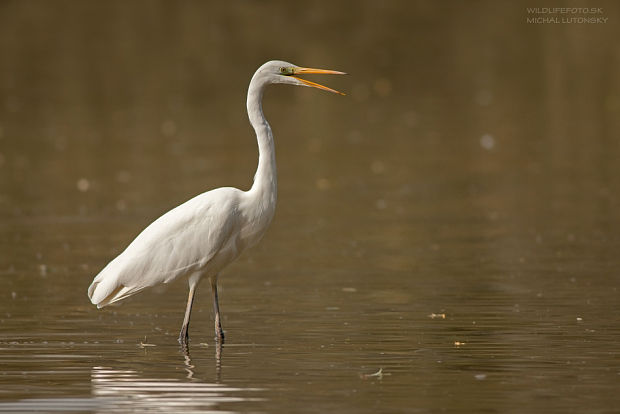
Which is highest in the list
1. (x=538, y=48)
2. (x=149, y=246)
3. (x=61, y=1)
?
(x=61, y=1)

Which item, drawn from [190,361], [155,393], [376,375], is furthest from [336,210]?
[155,393]

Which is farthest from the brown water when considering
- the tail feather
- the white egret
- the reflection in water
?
the white egret

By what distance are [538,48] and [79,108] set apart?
1283cm

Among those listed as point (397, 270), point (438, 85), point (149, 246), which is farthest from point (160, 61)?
point (149, 246)

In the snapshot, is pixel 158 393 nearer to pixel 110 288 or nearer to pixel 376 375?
pixel 376 375

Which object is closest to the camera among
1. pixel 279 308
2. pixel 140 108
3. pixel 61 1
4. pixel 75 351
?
pixel 75 351

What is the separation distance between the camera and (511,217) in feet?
54.4

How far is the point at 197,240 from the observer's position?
34.3 ft

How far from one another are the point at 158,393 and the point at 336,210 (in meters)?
9.10

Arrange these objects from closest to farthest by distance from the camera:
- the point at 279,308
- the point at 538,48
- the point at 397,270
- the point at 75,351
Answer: the point at 75,351 → the point at 279,308 → the point at 397,270 → the point at 538,48

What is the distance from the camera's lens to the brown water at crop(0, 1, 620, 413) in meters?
9.05

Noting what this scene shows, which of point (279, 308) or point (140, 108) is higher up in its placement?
point (140, 108)

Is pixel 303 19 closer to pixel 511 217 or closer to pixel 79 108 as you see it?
pixel 79 108

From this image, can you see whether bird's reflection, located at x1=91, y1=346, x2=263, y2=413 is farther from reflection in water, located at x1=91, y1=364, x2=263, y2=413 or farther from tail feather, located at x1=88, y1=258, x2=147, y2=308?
tail feather, located at x1=88, y1=258, x2=147, y2=308
